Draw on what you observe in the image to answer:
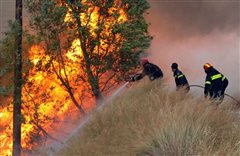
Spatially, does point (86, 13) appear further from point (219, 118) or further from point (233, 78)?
point (233, 78)

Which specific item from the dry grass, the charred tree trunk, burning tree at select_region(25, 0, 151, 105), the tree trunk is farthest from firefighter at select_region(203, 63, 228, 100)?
the tree trunk

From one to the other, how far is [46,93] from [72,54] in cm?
145

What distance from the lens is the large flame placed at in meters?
13.5

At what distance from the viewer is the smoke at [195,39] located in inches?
838

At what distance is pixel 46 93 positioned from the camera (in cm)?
1378

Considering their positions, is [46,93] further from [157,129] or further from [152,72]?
[157,129]

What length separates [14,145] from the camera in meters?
14.1

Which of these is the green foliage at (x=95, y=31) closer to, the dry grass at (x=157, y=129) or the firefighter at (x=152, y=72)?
the firefighter at (x=152, y=72)

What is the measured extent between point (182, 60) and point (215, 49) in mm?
1896

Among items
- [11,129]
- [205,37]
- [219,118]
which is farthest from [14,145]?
[205,37]

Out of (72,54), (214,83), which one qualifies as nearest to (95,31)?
(72,54)

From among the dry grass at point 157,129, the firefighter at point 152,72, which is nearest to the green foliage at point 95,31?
the firefighter at point 152,72

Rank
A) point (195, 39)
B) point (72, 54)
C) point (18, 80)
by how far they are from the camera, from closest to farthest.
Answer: point (18, 80), point (72, 54), point (195, 39)

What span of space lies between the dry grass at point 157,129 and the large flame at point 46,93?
Result: 4.81 m
